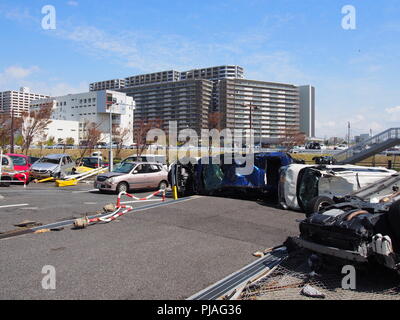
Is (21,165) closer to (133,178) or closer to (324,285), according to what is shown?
(133,178)

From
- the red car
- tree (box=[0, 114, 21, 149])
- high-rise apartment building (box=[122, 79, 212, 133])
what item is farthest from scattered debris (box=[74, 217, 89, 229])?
high-rise apartment building (box=[122, 79, 212, 133])

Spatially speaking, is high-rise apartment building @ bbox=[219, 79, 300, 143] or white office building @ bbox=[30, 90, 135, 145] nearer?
high-rise apartment building @ bbox=[219, 79, 300, 143]

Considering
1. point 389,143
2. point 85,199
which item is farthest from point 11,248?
point 389,143

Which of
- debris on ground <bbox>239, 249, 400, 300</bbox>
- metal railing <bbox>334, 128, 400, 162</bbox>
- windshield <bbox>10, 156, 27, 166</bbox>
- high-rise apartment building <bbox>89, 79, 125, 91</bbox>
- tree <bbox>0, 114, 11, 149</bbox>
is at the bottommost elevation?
debris on ground <bbox>239, 249, 400, 300</bbox>

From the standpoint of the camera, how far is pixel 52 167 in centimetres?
2191

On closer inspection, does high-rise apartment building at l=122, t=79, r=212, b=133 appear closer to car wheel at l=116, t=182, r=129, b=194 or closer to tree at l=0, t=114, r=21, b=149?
tree at l=0, t=114, r=21, b=149

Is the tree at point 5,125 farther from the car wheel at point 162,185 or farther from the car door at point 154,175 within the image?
the car wheel at point 162,185

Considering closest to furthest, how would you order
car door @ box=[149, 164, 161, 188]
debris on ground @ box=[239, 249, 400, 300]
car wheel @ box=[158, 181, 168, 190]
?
debris on ground @ box=[239, 249, 400, 300] < car door @ box=[149, 164, 161, 188] < car wheel @ box=[158, 181, 168, 190]

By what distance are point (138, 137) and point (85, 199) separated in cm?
2563

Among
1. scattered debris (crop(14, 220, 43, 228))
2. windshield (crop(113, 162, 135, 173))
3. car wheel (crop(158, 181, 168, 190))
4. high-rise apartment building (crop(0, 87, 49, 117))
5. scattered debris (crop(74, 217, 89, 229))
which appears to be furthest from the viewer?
high-rise apartment building (crop(0, 87, 49, 117))

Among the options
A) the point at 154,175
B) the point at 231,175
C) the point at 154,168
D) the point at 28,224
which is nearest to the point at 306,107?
the point at 154,168

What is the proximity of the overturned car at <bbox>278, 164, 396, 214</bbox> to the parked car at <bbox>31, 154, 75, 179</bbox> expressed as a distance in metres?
15.2

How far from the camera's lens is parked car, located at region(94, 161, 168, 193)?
1595 centimetres
